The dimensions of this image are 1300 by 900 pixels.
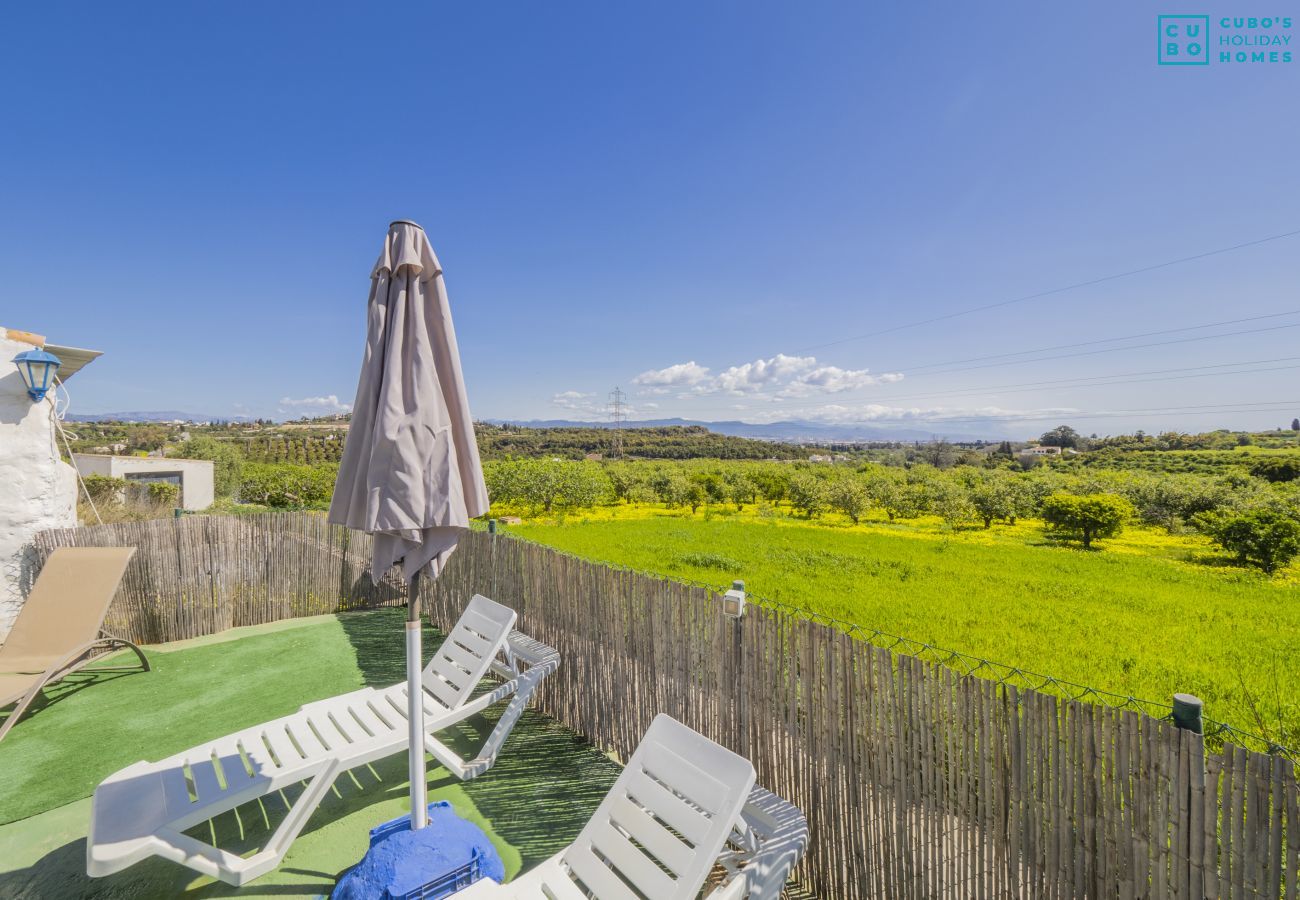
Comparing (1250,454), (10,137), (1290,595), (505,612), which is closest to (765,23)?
(505,612)

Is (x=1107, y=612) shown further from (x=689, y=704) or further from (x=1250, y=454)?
(x=1250, y=454)

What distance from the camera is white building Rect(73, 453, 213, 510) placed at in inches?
829

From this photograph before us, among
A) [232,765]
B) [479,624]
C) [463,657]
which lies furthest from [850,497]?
[232,765]

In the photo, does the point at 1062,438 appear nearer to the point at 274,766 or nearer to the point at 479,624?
the point at 479,624

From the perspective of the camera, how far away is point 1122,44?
1393cm

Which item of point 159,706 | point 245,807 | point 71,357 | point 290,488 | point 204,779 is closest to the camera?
point 204,779

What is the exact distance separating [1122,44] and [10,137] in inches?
1049

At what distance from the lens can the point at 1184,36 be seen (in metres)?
6.61

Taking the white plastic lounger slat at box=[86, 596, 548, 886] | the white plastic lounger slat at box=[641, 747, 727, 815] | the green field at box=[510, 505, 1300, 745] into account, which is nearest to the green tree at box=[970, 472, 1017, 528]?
the green field at box=[510, 505, 1300, 745]

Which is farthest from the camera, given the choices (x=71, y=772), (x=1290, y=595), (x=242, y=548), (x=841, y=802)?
(x=1290, y=595)

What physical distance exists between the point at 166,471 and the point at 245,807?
28.1 m

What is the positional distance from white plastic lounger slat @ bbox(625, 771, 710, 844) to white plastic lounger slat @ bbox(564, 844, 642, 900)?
219 mm

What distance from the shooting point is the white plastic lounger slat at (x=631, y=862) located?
194 cm

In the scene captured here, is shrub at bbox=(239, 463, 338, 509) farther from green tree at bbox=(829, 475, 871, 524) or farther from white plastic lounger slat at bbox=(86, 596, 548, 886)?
white plastic lounger slat at bbox=(86, 596, 548, 886)
